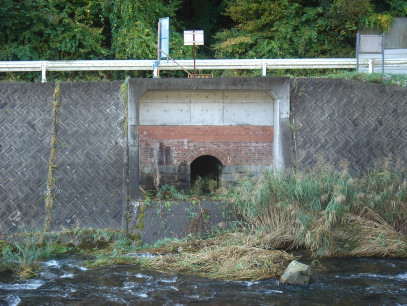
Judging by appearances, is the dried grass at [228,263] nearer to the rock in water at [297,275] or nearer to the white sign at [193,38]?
the rock in water at [297,275]

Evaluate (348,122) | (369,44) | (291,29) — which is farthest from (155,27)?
(348,122)

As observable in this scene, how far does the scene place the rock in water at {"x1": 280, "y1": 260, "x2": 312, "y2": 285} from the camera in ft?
31.4

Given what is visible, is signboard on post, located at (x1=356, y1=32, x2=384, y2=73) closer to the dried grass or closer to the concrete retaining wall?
the concrete retaining wall

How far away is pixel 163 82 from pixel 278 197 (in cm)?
443

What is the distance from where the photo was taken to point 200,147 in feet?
48.4

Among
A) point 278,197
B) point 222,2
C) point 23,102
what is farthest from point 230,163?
point 222,2

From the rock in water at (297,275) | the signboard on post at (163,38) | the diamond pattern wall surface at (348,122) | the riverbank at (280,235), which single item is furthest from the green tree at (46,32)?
the rock in water at (297,275)

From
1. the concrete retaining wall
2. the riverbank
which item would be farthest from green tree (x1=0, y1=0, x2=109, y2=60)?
the riverbank

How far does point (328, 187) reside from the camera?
459 inches

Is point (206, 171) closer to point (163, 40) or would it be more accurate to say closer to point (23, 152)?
point (163, 40)

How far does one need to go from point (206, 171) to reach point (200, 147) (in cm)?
194

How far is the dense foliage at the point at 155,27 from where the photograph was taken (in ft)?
65.6

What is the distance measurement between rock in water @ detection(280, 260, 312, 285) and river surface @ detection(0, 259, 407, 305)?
0.12m

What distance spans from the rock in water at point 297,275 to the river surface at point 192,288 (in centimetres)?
12
